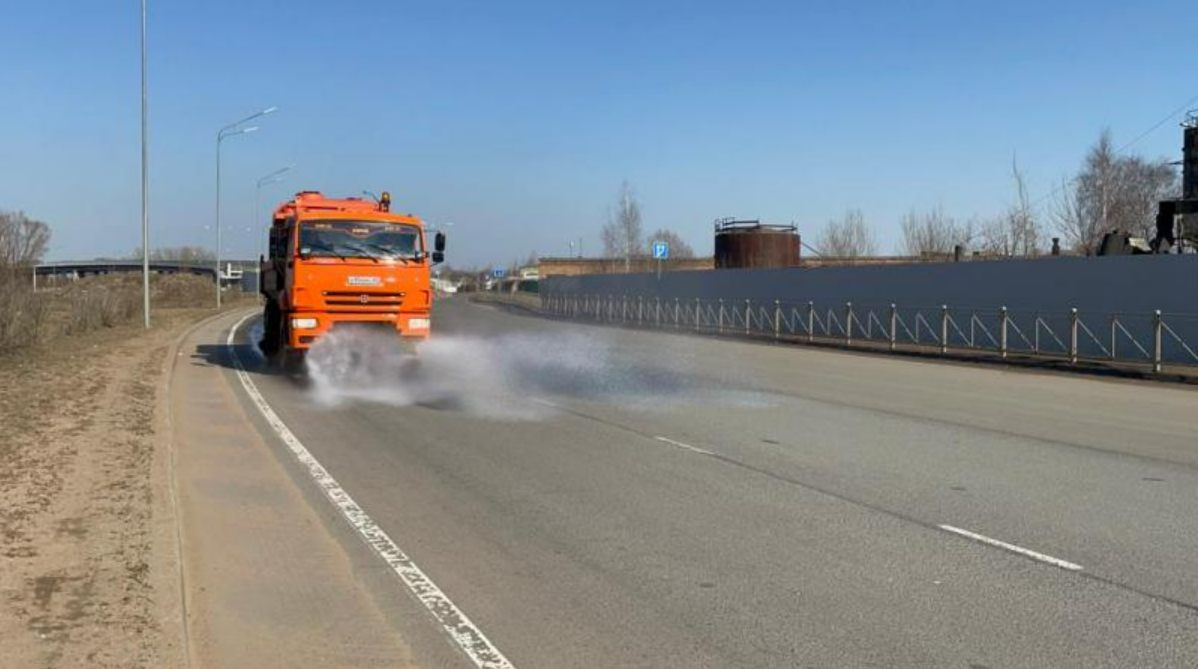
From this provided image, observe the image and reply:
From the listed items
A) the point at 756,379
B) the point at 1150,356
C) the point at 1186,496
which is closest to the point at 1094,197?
the point at 1150,356

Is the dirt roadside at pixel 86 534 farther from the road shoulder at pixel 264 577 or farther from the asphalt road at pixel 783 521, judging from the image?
the asphalt road at pixel 783 521

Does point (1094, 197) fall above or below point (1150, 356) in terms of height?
above

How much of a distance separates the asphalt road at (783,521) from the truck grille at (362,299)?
2.04 meters

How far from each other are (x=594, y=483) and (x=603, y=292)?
46.6 m

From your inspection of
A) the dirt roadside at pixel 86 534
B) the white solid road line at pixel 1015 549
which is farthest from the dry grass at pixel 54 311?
the white solid road line at pixel 1015 549

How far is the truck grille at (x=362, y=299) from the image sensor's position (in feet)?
56.5

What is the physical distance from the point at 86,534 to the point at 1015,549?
20.1 feet

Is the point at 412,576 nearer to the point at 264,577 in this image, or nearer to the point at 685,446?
the point at 264,577

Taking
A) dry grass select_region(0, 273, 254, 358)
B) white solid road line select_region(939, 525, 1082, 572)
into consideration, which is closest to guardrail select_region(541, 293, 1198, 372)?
white solid road line select_region(939, 525, 1082, 572)

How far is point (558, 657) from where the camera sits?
4.73 metres

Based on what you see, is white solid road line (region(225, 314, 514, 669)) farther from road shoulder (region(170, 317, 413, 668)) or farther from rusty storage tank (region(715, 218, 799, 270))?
rusty storage tank (region(715, 218, 799, 270))

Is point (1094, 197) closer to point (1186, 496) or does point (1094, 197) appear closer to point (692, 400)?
point (692, 400)

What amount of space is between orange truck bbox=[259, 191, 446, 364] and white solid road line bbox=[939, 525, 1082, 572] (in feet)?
40.4

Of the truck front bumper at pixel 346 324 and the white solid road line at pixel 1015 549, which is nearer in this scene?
the white solid road line at pixel 1015 549
